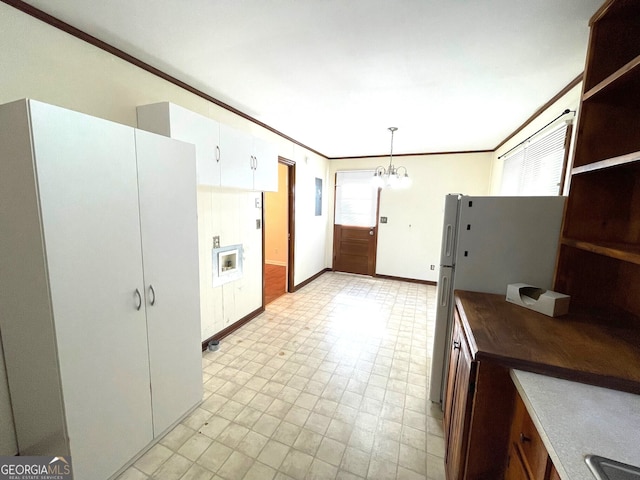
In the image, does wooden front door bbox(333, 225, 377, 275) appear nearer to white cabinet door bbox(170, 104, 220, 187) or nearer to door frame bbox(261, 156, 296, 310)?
door frame bbox(261, 156, 296, 310)

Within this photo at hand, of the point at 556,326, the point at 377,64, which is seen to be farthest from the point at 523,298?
the point at 377,64

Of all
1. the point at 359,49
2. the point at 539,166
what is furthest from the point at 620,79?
the point at 539,166

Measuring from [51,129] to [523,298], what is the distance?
2.40m

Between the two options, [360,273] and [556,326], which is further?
[360,273]

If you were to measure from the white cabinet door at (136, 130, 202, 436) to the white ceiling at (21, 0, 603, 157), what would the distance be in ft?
2.25

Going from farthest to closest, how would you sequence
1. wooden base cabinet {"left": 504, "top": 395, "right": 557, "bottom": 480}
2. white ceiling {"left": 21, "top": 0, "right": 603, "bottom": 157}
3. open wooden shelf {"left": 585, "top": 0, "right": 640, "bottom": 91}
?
1. white ceiling {"left": 21, "top": 0, "right": 603, "bottom": 157}
2. open wooden shelf {"left": 585, "top": 0, "right": 640, "bottom": 91}
3. wooden base cabinet {"left": 504, "top": 395, "right": 557, "bottom": 480}

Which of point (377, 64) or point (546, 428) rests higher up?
point (377, 64)

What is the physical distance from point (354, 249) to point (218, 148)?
148 inches

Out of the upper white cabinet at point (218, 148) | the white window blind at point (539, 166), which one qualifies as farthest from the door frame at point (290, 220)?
the white window blind at point (539, 166)

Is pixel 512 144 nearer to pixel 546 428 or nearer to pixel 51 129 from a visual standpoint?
pixel 546 428

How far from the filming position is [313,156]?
480 cm

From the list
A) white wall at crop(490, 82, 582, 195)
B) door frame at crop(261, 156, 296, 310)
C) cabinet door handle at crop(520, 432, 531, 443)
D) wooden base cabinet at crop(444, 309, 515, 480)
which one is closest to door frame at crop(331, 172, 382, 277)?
door frame at crop(261, 156, 296, 310)

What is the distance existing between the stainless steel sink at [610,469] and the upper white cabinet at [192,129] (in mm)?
2376

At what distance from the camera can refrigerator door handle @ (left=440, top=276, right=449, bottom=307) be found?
6.05 ft
